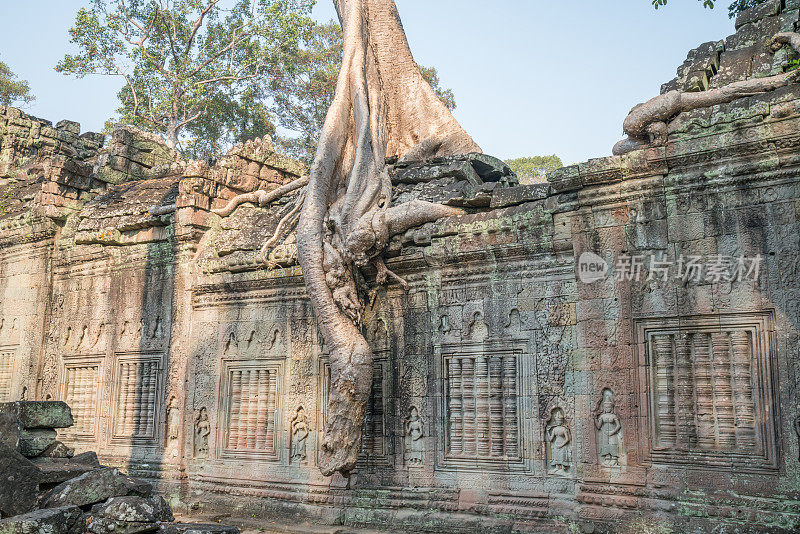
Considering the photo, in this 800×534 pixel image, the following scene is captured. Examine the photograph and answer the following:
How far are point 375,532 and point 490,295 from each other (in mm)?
2746

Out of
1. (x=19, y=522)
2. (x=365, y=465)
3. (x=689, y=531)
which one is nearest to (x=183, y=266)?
(x=365, y=465)

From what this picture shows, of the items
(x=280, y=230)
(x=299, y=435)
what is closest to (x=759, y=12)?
(x=280, y=230)

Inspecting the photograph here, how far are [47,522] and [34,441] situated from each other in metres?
2.01

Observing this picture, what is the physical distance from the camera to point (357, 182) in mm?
9328

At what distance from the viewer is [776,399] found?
601 cm

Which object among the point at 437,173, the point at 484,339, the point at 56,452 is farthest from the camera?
the point at 437,173

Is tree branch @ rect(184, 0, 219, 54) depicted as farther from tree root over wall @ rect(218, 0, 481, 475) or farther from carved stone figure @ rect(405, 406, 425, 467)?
carved stone figure @ rect(405, 406, 425, 467)

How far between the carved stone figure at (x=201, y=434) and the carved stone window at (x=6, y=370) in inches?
159

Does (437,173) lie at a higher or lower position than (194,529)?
higher

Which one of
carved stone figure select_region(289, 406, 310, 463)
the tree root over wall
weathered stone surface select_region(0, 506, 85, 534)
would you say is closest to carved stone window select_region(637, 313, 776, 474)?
the tree root over wall

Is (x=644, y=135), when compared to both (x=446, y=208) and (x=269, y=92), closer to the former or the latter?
(x=446, y=208)

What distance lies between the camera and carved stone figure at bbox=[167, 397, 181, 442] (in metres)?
10.2

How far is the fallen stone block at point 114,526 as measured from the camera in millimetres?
5449

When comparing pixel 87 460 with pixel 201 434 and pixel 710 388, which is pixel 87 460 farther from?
pixel 710 388
